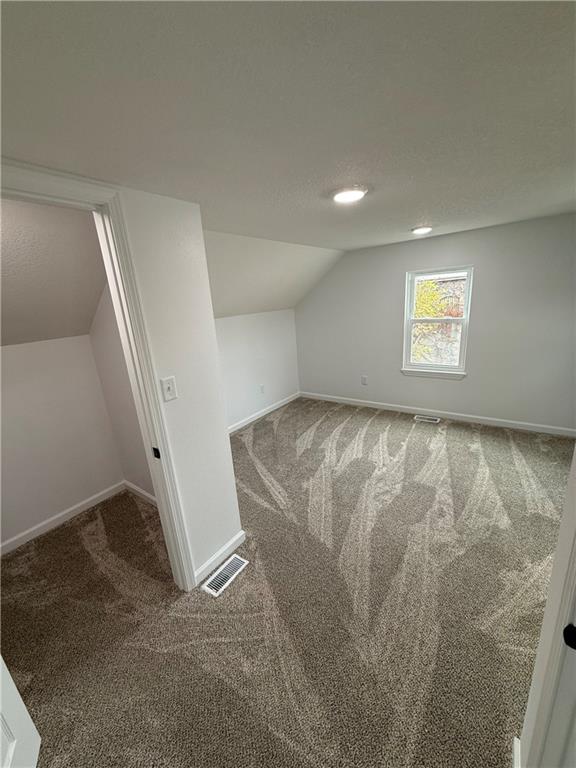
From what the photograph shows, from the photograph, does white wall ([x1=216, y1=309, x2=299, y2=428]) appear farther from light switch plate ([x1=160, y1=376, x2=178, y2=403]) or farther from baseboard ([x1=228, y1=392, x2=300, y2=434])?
light switch plate ([x1=160, y1=376, x2=178, y2=403])

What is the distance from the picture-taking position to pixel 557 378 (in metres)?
2.94

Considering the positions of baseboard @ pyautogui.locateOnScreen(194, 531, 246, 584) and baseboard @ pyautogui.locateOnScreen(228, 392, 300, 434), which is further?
baseboard @ pyautogui.locateOnScreen(228, 392, 300, 434)

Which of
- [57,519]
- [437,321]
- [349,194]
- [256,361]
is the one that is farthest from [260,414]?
[349,194]

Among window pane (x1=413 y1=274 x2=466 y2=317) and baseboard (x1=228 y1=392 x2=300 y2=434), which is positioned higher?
window pane (x1=413 y1=274 x2=466 y2=317)

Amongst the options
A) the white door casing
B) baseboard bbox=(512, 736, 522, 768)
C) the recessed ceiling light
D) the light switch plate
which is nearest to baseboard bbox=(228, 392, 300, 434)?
the light switch plate

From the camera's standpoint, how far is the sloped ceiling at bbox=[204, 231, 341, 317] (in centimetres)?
234

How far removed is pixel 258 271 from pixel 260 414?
197 centimetres

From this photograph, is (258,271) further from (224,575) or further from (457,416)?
(457,416)

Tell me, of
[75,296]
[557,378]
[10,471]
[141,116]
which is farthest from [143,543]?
[557,378]

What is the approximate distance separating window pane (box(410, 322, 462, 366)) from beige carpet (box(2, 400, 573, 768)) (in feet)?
4.59

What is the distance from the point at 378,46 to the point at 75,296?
2117 mm

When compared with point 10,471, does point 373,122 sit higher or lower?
higher

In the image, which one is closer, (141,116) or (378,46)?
(378,46)

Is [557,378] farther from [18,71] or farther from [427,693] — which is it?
[18,71]
